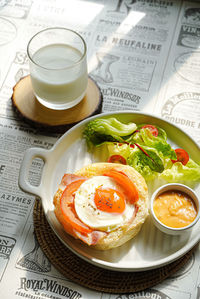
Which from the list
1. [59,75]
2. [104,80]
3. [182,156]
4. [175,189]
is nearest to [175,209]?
[175,189]

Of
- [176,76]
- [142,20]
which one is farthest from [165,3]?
[176,76]

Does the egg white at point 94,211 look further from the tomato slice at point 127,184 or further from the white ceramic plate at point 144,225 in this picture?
the white ceramic plate at point 144,225

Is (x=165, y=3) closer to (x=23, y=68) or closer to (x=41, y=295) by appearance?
(x=23, y=68)

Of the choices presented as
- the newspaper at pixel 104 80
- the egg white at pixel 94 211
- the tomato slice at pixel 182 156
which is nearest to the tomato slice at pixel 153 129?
the tomato slice at pixel 182 156

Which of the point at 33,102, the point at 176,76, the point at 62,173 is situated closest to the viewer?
the point at 62,173

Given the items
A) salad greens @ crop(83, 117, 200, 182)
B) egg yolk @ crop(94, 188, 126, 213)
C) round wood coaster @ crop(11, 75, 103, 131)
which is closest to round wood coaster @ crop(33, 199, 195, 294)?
egg yolk @ crop(94, 188, 126, 213)
